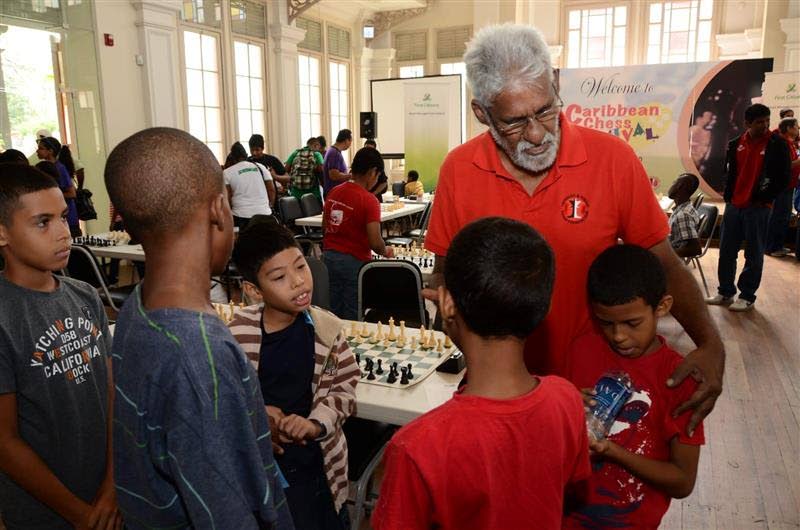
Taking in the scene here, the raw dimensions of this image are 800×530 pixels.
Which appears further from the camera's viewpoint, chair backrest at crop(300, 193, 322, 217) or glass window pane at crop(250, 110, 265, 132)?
glass window pane at crop(250, 110, 265, 132)

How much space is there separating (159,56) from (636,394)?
A: 774 centimetres

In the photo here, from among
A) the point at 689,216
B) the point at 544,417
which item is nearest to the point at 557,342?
the point at 544,417

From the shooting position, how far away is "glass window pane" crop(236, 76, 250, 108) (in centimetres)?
962

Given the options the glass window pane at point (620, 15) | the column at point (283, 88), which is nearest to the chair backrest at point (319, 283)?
the column at point (283, 88)

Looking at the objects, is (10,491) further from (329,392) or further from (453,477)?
(453,477)

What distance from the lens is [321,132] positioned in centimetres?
1175

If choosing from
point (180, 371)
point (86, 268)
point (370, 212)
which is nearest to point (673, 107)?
point (370, 212)

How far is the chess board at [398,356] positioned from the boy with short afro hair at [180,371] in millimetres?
1024

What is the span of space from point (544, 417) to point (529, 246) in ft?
0.89

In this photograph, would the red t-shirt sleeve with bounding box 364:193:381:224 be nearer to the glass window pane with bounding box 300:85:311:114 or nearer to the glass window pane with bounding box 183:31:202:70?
the glass window pane with bounding box 183:31:202:70

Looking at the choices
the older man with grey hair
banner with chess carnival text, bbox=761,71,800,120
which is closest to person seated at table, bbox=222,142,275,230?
the older man with grey hair

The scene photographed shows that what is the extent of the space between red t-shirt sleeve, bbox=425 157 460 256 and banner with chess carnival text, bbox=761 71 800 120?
29.4ft

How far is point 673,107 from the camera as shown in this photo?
9.58m

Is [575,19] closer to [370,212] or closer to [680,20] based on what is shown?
[680,20]
